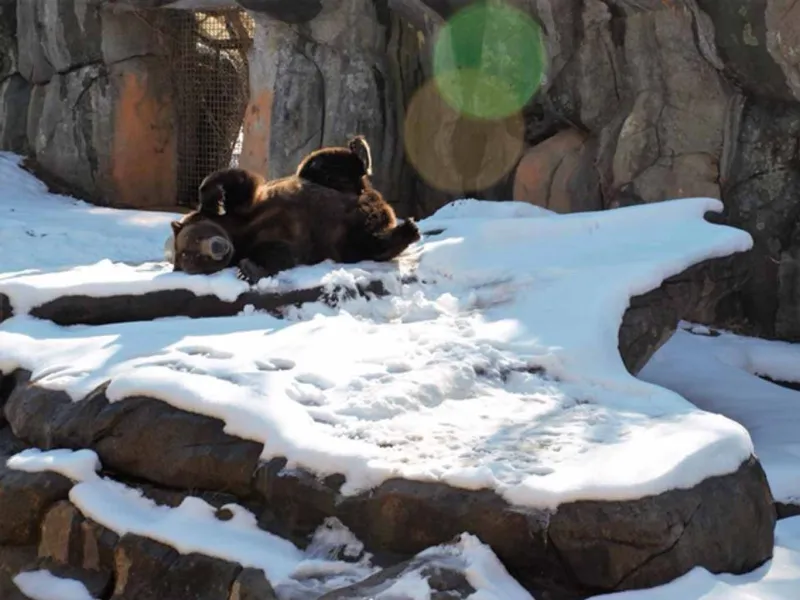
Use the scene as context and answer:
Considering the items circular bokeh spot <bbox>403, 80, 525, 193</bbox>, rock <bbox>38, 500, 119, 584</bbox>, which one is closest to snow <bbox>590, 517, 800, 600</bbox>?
rock <bbox>38, 500, 119, 584</bbox>

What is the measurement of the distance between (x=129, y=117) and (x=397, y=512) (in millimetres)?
10023

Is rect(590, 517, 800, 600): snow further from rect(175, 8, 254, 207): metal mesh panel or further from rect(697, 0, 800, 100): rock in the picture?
rect(175, 8, 254, 207): metal mesh panel

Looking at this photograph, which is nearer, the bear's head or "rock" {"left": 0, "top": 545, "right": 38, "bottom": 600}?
"rock" {"left": 0, "top": 545, "right": 38, "bottom": 600}

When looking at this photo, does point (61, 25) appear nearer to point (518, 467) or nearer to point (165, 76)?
point (165, 76)

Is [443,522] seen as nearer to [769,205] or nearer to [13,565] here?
[13,565]

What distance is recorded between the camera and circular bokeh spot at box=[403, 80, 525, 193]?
941 cm

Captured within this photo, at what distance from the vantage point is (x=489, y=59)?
30.1ft

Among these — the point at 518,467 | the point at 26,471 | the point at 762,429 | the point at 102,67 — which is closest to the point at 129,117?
the point at 102,67

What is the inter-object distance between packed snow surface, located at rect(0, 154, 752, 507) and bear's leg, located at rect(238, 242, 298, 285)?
3.7 inches

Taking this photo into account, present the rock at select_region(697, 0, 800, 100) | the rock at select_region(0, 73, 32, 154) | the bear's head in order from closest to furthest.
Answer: the bear's head < the rock at select_region(697, 0, 800, 100) < the rock at select_region(0, 73, 32, 154)

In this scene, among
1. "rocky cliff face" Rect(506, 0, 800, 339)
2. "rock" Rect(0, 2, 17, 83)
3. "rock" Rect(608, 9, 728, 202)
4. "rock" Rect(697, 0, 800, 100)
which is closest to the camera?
"rock" Rect(697, 0, 800, 100)

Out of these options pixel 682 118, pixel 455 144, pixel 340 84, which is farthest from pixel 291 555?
pixel 340 84

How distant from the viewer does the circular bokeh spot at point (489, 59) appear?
883 cm

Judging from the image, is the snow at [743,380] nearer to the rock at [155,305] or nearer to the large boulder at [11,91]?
the rock at [155,305]
